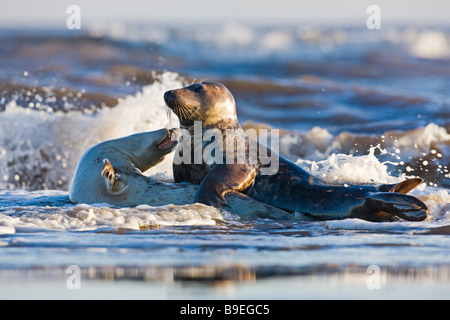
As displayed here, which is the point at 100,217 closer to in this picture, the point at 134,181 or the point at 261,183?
the point at 134,181

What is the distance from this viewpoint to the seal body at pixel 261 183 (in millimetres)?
7754

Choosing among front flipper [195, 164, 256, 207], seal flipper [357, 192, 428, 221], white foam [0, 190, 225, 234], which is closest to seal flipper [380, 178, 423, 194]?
seal flipper [357, 192, 428, 221]

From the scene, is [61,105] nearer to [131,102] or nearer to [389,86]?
[131,102]

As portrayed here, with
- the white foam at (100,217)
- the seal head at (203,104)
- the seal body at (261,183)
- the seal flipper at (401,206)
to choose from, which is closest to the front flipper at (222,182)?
the seal body at (261,183)

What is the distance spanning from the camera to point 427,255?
612cm

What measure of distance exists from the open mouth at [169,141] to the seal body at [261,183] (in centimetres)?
21

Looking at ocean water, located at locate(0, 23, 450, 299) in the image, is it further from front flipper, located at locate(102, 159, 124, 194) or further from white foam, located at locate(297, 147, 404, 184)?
front flipper, located at locate(102, 159, 124, 194)

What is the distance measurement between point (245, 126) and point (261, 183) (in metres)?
8.46

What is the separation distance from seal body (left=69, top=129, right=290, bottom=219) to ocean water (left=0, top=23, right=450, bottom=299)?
22cm

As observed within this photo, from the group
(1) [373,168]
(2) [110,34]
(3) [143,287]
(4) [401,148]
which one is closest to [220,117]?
(1) [373,168]

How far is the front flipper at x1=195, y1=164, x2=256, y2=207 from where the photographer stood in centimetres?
780

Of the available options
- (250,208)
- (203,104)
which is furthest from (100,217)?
(203,104)

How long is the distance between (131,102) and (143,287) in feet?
32.5

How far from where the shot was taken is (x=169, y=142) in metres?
8.78
